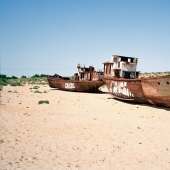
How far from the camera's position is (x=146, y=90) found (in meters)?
15.6

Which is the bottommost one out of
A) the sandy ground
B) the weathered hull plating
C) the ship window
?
the sandy ground

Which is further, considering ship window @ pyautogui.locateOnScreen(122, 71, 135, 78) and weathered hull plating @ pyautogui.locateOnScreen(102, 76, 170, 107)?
ship window @ pyautogui.locateOnScreen(122, 71, 135, 78)

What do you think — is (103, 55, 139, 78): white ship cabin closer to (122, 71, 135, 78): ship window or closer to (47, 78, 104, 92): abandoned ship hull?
(122, 71, 135, 78): ship window

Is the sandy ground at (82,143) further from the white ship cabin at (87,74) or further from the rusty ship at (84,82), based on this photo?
the white ship cabin at (87,74)

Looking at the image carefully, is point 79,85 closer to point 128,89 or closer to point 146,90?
point 128,89

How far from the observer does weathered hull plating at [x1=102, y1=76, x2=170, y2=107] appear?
559 inches

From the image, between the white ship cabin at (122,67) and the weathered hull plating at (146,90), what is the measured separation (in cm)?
218

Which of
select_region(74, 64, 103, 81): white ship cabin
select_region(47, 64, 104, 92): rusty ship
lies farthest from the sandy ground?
select_region(74, 64, 103, 81): white ship cabin

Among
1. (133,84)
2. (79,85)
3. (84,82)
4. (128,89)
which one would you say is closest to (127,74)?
(128,89)

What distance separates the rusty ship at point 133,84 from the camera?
1441 cm

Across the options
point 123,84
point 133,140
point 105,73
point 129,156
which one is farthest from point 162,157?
point 105,73

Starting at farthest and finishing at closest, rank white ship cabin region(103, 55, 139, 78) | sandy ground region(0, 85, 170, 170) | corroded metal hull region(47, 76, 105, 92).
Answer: corroded metal hull region(47, 76, 105, 92)
white ship cabin region(103, 55, 139, 78)
sandy ground region(0, 85, 170, 170)

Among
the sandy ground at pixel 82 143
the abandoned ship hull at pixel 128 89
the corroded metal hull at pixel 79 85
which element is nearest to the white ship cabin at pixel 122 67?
the abandoned ship hull at pixel 128 89

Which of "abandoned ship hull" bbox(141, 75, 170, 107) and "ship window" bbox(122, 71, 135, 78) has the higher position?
"ship window" bbox(122, 71, 135, 78)
